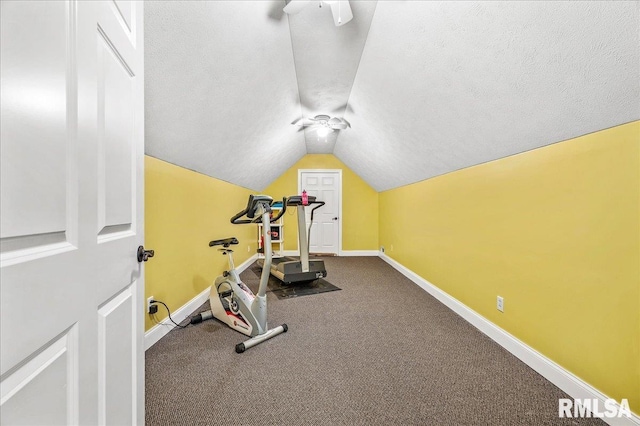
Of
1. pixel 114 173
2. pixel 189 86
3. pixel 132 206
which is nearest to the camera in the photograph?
pixel 114 173

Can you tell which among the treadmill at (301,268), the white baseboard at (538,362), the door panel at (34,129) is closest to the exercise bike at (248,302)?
the treadmill at (301,268)

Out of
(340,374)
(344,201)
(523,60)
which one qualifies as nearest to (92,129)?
(340,374)

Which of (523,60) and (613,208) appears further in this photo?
(523,60)

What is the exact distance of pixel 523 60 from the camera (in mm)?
1457

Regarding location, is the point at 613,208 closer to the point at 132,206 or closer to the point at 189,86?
the point at 132,206

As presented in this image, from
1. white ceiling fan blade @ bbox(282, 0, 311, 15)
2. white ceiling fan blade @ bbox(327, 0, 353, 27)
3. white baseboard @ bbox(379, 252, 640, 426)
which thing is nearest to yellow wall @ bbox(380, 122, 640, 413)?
white baseboard @ bbox(379, 252, 640, 426)

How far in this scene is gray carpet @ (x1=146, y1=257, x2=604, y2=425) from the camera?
54.0 inches

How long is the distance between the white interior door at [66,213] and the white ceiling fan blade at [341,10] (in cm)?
125

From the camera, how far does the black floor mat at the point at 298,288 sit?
337 cm

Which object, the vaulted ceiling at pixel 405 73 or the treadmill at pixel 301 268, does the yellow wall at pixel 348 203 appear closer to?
the treadmill at pixel 301 268

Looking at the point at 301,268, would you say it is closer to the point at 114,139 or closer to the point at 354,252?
the point at 354,252

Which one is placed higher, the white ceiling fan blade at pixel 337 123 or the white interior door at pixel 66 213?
the white ceiling fan blade at pixel 337 123

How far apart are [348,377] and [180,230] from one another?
195 centimetres

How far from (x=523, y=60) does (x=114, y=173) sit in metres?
2.04
